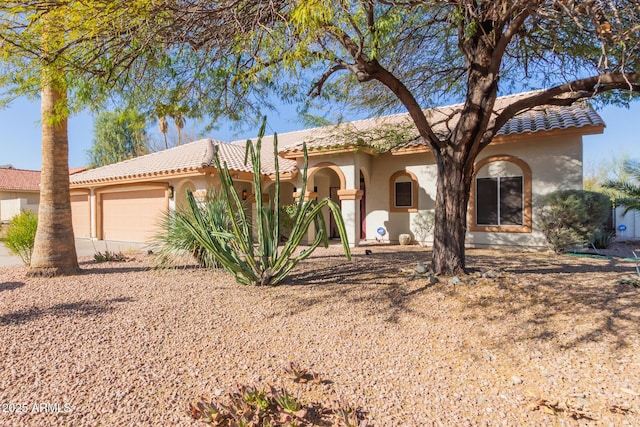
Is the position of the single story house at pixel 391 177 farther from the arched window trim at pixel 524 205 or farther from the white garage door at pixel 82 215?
the white garage door at pixel 82 215

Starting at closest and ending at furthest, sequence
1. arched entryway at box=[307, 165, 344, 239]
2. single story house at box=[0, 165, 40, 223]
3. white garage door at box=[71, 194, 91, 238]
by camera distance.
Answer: arched entryway at box=[307, 165, 344, 239], white garage door at box=[71, 194, 91, 238], single story house at box=[0, 165, 40, 223]

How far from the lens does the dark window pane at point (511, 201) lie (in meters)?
12.1

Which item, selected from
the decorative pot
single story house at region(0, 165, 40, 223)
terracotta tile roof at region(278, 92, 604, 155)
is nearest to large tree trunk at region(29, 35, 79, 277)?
terracotta tile roof at region(278, 92, 604, 155)

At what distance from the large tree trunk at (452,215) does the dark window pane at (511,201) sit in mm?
6339

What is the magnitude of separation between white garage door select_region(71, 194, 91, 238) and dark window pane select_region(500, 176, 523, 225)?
63.3 ft

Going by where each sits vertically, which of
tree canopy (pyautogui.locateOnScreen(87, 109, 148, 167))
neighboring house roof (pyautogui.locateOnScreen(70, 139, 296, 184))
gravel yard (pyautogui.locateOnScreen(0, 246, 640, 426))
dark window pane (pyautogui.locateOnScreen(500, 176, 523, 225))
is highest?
tree canopy (pyautogui.locateOnScreen(87, 109, 148, 167))

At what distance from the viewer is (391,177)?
46.7 feet

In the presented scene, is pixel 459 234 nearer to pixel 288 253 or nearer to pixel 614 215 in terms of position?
pixel 288 253

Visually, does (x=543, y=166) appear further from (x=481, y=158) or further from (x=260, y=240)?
(x=260, y=240)

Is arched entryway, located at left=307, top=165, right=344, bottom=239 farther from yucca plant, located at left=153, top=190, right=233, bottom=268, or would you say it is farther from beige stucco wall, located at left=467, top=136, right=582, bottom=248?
yucca plant, located at left=153, top=190, right=233, bottom=268

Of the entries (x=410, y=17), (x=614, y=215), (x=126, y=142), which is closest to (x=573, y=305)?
(x=410, y=17)

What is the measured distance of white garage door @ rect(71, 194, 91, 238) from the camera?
18.9 metres

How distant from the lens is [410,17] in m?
6.61

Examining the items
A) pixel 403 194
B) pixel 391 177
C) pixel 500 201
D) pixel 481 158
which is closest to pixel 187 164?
pixel 391 177
